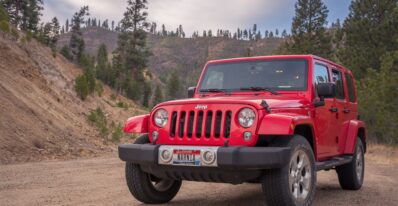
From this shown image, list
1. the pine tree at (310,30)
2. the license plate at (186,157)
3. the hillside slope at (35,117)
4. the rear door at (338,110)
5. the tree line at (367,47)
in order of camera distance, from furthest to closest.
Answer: the pine tree at (310,30), the tree line at (367,47), the hillside slope at (35,117), the rear door at (338,110), the license plate at (186,157)

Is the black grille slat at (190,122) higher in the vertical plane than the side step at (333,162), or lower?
higher

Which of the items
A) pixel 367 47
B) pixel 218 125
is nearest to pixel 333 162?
pixel 218 125

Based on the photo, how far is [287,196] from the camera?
477 cm

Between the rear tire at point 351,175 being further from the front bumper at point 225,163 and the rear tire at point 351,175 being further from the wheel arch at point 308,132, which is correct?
the front bumper at point 225,163

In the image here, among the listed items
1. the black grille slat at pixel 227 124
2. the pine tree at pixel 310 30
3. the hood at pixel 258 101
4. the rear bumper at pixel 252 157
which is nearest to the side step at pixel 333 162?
the hood at pixel 258 101

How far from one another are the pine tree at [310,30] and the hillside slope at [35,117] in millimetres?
25549

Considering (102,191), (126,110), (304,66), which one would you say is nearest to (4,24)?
(126,110)

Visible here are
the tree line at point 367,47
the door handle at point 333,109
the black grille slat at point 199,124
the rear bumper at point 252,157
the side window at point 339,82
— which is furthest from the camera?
the tree line at point 367,47

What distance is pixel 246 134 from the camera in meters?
4.92

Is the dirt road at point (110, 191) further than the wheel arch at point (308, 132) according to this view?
Yes

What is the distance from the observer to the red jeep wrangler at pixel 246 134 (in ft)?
15.8

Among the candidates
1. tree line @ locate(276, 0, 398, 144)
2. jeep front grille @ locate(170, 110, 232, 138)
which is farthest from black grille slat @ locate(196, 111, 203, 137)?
tree line @ locate(276, 0, 398, 144)

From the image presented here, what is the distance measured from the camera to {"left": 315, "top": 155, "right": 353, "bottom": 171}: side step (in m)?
6.01

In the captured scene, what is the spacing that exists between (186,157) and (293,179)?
126 centimetres
